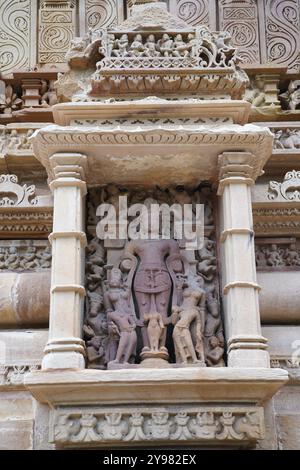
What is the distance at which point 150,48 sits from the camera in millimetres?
6316

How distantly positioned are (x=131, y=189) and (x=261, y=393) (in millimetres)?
2182

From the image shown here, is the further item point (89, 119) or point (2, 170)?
point (2, 170)

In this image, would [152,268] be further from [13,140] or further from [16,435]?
[13,140]

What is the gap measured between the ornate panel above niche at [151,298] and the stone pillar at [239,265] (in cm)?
22

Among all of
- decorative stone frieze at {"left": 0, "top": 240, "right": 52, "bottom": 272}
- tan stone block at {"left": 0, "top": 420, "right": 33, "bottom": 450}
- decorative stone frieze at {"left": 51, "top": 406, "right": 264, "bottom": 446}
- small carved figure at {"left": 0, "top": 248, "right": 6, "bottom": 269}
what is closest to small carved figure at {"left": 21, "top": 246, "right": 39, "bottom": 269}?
decorative stone frieze at {"left": 0, "top": 240, "right": 52, "bottom": 272}

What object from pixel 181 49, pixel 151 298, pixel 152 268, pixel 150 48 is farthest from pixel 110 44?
pixel 151 298

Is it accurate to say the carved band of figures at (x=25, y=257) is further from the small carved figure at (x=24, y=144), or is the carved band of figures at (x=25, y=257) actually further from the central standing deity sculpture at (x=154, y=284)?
the small carved figure at (x=24, y=144)

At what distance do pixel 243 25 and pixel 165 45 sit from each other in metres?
1.59

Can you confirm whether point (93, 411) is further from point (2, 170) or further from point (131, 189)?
point (2, 170)

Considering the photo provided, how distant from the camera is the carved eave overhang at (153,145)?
5578mm

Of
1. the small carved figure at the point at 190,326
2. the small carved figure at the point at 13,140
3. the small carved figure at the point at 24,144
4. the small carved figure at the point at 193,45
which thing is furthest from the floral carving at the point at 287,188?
the small carved figure at the point at 13,140

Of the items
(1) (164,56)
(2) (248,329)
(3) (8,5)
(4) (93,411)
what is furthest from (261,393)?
(3) (8,5)

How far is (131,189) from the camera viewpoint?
6117 mm

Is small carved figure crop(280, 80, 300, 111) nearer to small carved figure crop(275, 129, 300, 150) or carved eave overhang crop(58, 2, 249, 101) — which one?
small carved figure crop(275, 129, 300, 150)
